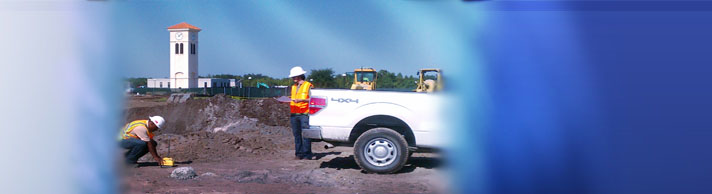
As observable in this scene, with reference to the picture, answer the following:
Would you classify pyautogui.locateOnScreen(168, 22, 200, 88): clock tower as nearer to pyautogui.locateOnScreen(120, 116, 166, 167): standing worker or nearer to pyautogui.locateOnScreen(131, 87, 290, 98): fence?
pyautogui.locateOnScreen(131, 87, 290, 98): fence

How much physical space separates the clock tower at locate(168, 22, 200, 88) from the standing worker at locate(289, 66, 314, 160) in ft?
4.57

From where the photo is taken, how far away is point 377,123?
265 inches

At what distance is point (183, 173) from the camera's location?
638 centimetres

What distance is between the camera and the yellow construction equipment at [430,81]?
569 centimetres

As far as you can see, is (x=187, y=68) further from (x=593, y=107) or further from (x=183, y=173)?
(x=593, y=107)

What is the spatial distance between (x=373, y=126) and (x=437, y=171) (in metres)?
0.98

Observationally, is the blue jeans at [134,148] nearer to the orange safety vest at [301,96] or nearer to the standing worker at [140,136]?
the standing worker at [140,136]

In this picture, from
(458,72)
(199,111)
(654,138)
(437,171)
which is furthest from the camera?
(199,111)

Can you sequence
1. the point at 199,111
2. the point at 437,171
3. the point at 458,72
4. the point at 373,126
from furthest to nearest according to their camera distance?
the point at 199,111, the point at 373,126, the point at 437,171, the point at 458,72

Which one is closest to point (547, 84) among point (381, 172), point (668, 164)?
point (668, 164)

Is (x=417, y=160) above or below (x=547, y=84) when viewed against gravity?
below

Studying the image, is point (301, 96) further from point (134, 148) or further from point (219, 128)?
point (219, 128)

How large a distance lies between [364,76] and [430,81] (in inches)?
42.7

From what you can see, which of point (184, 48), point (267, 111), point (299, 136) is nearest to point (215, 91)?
point (267, 111)
